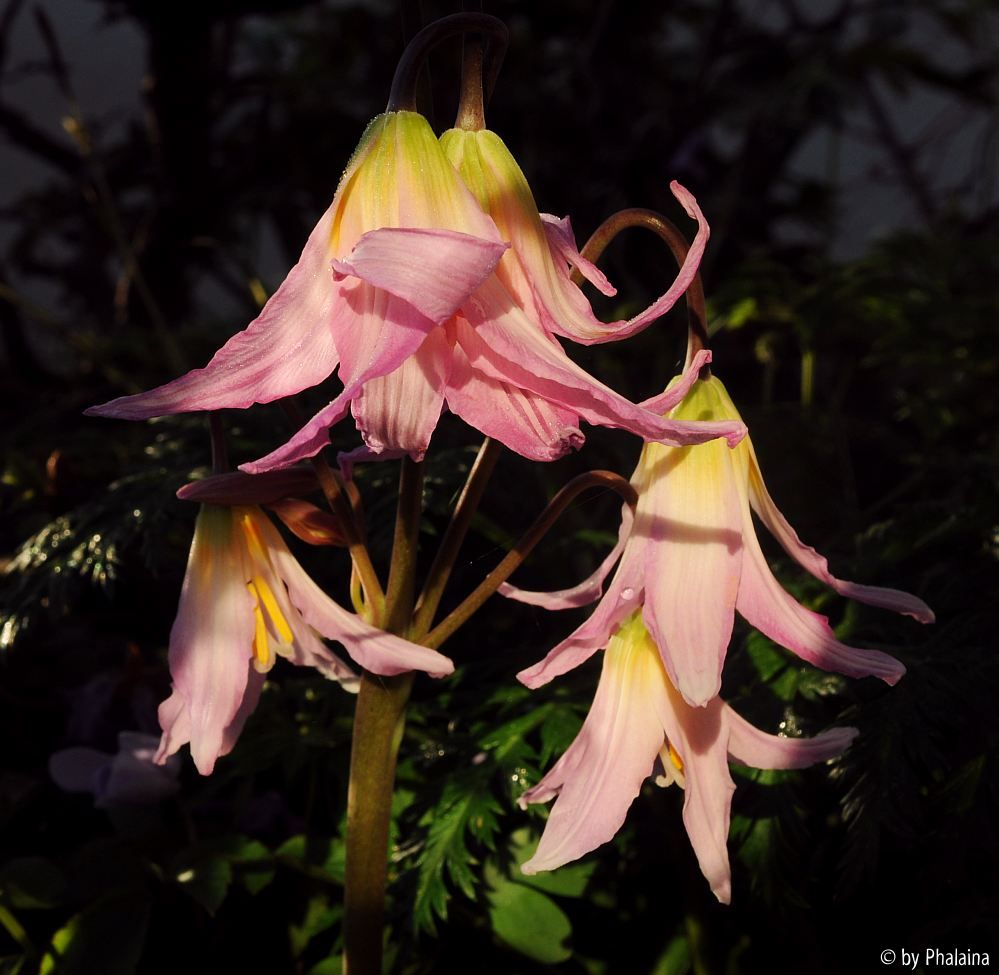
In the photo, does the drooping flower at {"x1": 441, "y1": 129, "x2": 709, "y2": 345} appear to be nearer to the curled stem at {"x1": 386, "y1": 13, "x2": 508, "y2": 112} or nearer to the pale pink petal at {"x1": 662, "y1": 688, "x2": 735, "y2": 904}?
the curled stem at {"x1": 386, "y1": 13, "x2": 508, "y2": 112}

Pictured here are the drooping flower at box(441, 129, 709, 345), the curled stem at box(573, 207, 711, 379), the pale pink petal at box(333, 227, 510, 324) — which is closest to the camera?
the pale pink petal at box(333, 227, 510, 324)

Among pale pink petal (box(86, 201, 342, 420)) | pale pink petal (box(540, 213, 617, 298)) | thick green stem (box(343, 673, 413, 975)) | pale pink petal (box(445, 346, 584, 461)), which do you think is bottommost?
thick green stem (box(343, 673, 413, 975))

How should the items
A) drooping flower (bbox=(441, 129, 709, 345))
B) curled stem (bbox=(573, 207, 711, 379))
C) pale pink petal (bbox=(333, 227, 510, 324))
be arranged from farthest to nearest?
1. curled stem (bbox=(573, 207, 711, 379))
2. drooping flower (bbox=(441, 129, 709, 345))
3. pale pink petal (bbox=(333, 227, 510, 324))

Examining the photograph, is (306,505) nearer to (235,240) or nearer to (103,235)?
(235,240)

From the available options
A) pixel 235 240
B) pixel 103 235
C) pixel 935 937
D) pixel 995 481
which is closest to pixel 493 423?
pixel 935 937

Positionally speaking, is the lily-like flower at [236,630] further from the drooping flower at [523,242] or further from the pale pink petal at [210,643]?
the drooping flower at [523,242]

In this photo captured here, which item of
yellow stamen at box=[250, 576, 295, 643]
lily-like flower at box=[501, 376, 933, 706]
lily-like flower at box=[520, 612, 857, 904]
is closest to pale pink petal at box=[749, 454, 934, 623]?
lily-like flower at box=[501, 376, 933, 706]
